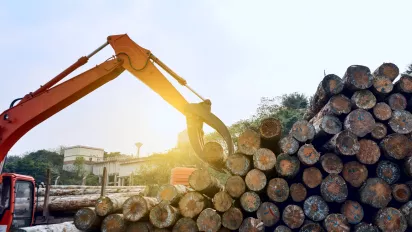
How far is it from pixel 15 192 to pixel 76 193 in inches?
228

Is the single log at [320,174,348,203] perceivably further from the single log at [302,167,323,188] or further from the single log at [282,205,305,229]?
the single log at [282,205,305,229]

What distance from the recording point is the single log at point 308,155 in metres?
3.90

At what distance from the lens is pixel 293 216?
3.86m

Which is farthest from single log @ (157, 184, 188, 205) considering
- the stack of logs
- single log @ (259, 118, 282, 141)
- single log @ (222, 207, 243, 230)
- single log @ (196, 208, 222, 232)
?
single log @ (259, 118, 282, 141)

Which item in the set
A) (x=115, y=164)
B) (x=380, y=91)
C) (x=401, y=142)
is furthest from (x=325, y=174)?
(x=115, y=164)

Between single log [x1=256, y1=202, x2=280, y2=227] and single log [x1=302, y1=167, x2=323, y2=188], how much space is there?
1.57 feet

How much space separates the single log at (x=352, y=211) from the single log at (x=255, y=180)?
3.18ft

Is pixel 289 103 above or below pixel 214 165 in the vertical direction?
above

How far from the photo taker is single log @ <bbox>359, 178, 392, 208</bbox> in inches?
152

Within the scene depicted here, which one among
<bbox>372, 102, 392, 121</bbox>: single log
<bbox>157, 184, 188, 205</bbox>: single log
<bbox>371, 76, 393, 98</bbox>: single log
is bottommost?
<bbox>157, 184, 188, 205</bbox>: single log

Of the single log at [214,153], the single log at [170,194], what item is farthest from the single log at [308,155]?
the single log at [170,194]

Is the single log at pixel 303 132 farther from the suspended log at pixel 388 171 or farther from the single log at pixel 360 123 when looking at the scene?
the suspended log at pixel 388 171

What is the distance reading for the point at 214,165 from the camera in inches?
192

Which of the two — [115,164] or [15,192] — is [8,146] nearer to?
[15,192]
